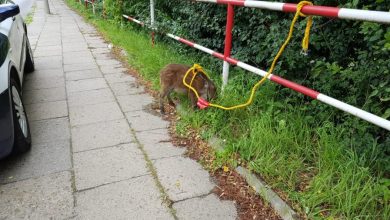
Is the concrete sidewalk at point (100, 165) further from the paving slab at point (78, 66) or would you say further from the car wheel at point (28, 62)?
the paving slab at point (78, 66)

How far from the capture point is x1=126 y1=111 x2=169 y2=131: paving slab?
382 cm

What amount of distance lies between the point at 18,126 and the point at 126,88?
7.07 ft

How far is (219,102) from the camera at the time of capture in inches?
148

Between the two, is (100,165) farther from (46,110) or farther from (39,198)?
(46,110)

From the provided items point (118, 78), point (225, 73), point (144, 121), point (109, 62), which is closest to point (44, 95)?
point (118, 78)

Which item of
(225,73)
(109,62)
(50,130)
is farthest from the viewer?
(109,62)

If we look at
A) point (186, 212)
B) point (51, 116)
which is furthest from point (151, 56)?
point (186, 212)

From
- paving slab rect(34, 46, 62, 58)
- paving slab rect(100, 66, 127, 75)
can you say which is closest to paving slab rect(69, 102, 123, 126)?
paving slab rect(100, 66, 127, 75)

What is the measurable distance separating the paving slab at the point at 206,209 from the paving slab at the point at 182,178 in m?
0.07

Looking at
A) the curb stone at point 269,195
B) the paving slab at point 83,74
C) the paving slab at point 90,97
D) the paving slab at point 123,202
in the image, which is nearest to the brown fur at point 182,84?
the paving slab at point 90,97

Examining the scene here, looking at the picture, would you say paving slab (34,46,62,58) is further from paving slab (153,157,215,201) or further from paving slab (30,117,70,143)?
paving slab (153,157,215,201)

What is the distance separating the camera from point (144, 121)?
3.97 m

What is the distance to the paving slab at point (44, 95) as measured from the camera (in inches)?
182

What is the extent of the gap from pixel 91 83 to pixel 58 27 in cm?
686
